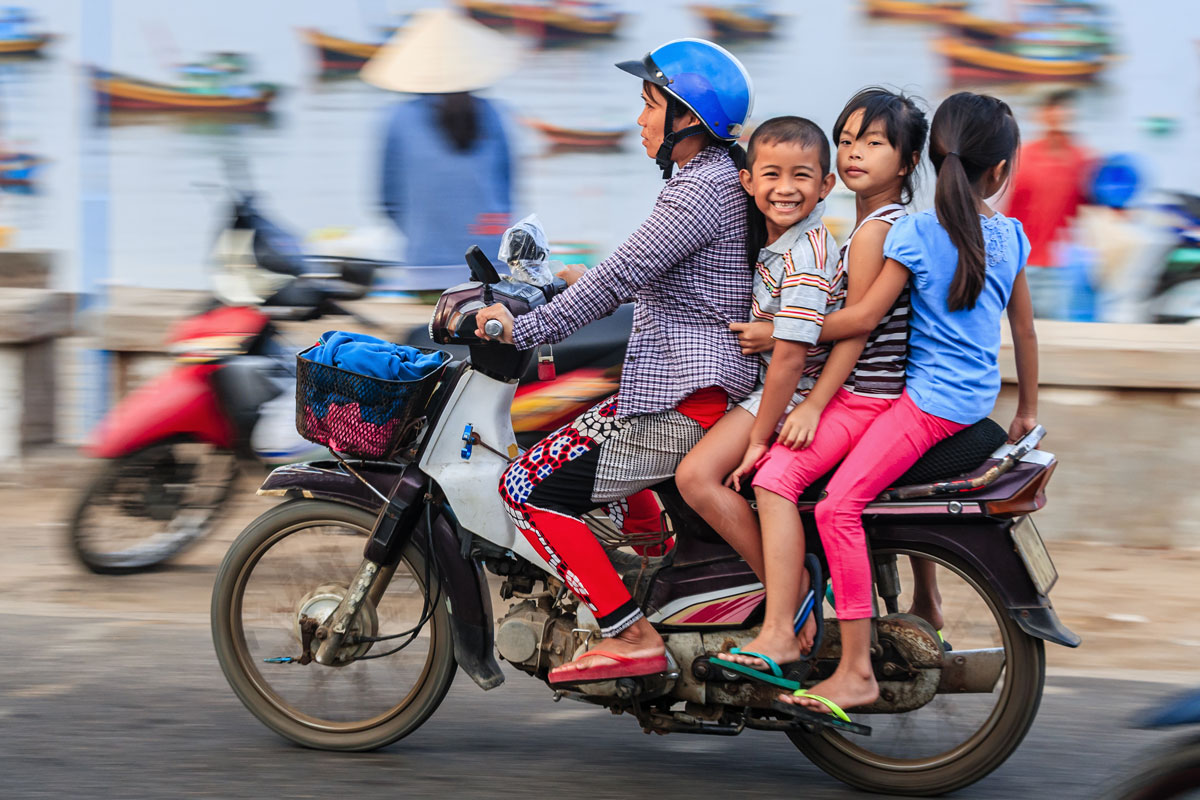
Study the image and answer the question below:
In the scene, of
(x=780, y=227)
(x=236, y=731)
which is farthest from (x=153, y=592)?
(x=780, y=227)

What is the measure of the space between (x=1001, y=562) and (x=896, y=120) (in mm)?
1102

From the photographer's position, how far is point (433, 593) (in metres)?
3.63

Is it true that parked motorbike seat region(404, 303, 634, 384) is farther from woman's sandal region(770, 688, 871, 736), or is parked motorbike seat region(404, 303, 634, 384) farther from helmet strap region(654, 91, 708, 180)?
woman's sandal region(770, 688, 871, 736)

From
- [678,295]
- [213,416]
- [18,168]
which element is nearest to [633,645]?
[678,295]

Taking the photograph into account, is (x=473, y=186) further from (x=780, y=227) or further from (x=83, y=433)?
(x=780, y=227)

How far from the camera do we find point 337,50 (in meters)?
8.11

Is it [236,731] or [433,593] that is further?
[236,731]

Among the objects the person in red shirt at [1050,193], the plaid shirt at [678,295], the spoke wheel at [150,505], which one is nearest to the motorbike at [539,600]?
the plaid shirt at [678,295]

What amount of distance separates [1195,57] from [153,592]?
6.20 meters

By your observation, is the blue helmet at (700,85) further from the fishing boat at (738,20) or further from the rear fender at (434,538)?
the fishing boat at (738,20)

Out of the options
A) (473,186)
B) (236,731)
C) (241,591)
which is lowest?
(236,731)

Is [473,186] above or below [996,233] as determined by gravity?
below

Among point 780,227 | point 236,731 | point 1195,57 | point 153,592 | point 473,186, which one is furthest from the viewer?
point 1195,57

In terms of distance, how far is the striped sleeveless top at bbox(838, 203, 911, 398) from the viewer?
10.9ft
